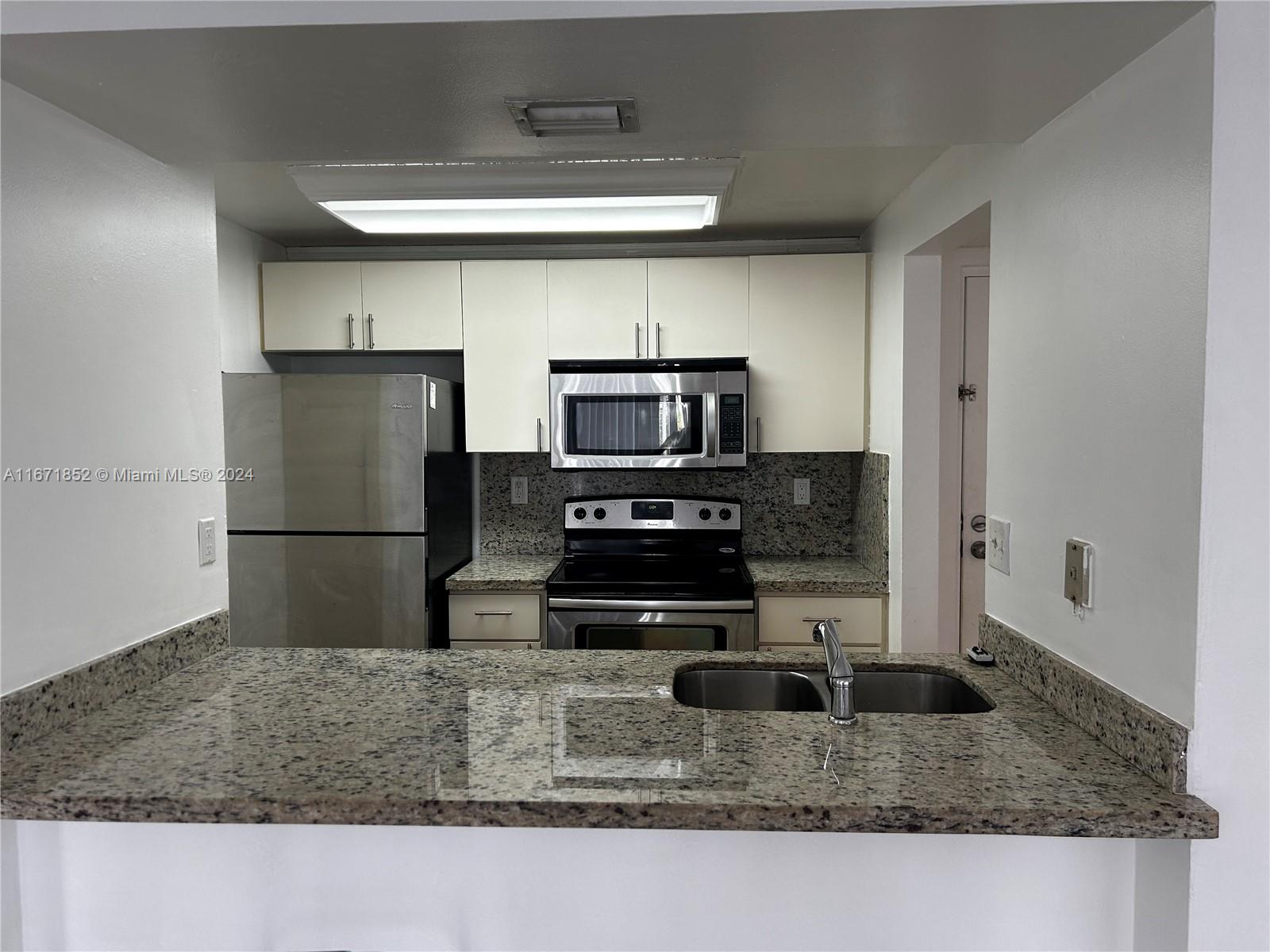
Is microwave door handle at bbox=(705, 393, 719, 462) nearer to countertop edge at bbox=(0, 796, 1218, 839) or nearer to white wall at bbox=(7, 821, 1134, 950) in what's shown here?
white wall at bbox=(7, 821, 1134, 950)

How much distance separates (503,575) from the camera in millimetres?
3271

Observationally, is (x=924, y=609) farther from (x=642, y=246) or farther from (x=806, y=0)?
(x=806, y=0)

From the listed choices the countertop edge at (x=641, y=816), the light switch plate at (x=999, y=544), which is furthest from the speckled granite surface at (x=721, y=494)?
the countertop edge at (x=641, y=816)

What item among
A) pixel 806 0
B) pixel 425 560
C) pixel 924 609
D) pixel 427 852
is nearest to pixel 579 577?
pixel 425 560

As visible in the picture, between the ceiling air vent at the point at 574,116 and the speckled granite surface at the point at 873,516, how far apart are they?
182 cm

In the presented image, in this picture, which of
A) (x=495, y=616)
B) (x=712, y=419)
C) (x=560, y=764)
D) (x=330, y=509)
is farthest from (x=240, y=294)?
(x=560, y=764)

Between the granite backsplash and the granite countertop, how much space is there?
A: 6.52 ft

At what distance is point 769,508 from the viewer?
3.71m

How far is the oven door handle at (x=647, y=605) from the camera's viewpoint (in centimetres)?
305

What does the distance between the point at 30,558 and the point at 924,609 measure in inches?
95.4

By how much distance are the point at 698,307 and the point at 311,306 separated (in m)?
1.55

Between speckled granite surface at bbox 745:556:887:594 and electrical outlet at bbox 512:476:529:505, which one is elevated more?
electrical outlet at bbox 512:476:529:505

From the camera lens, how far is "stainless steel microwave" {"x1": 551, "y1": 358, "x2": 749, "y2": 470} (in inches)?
126

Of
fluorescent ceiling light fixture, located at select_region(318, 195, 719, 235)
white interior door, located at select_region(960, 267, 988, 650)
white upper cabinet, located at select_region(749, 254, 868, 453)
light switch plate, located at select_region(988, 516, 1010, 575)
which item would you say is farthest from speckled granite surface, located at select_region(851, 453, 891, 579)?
fluorescent ceiling light fixture, located at select_region(318, 195, 719, 235)
